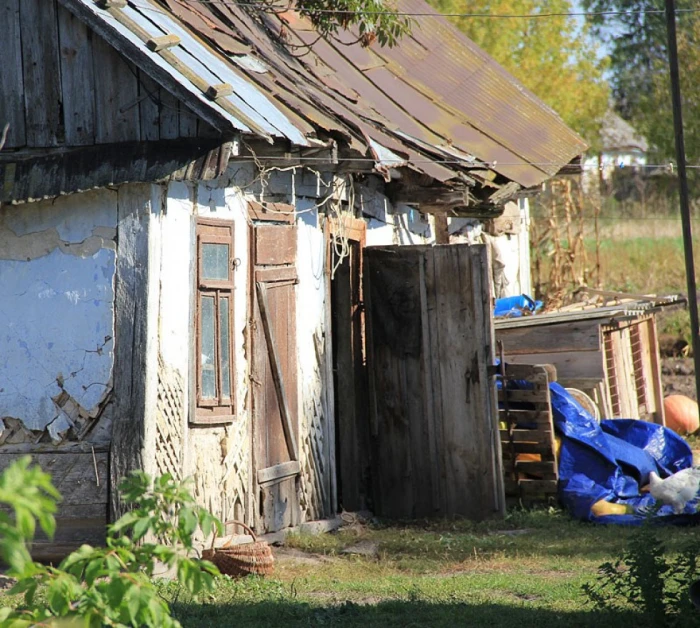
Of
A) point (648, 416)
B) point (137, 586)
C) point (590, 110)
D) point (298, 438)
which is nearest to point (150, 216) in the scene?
point (298, 438)

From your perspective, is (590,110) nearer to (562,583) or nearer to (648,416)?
(648,416)

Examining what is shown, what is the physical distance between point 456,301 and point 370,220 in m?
1.28

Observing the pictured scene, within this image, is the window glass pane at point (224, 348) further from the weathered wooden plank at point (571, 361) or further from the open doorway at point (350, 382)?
the weathered wooden plank at point (571, 361)

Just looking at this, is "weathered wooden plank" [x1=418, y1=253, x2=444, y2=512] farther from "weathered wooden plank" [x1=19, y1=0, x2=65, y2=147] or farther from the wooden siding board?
"weathered wooden plank" [x1=19, y1=0, x2=65, y2=147]

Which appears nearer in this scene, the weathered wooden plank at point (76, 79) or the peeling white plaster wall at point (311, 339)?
the weathered wooden plank at point (76, 79)

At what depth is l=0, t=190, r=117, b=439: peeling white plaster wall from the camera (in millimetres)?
7031

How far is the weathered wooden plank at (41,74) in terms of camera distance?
7.34m

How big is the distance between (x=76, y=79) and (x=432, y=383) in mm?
3765

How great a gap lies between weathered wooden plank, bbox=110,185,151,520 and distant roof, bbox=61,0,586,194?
0.83 metres

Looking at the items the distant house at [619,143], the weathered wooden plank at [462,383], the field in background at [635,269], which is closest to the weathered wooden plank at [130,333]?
the weathered wooden plank at [462,383]

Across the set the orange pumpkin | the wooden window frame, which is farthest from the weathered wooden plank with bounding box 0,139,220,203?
the orange pumpkin

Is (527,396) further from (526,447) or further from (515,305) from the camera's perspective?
(515,305)

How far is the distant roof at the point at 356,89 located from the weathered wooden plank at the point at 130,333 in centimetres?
83

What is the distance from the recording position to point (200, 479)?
7.30 metres
